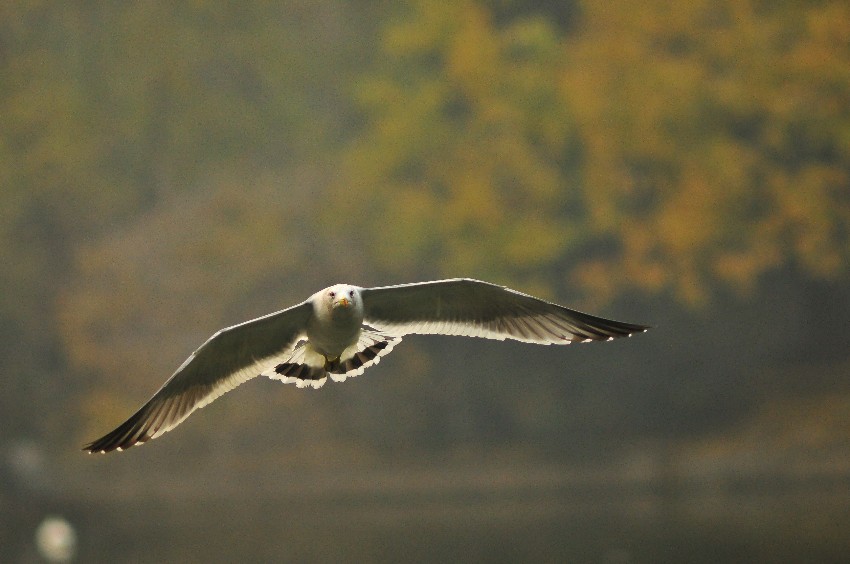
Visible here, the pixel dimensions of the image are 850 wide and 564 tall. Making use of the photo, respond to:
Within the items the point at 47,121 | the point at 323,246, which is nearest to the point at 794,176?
the point at 323,246

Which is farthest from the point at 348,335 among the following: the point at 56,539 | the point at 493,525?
the point at 56,539

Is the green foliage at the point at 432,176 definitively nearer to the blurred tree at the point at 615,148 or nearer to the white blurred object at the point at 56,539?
the blurred tree at the point at 615,148

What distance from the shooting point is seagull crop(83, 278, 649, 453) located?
4984 mm

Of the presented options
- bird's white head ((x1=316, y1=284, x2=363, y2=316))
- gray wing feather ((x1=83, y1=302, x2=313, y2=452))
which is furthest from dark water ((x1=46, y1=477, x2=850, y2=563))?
bird's white head ((x1=316, y1=284, x2=363, y2=316))

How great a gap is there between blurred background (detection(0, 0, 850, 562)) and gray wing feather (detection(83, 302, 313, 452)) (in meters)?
7.26

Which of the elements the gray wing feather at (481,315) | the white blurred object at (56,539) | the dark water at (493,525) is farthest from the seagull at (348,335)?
the white blurred object at (56,539)

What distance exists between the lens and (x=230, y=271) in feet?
47.2

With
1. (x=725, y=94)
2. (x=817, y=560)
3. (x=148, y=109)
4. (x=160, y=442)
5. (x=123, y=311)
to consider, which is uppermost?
(x=148, y=109)

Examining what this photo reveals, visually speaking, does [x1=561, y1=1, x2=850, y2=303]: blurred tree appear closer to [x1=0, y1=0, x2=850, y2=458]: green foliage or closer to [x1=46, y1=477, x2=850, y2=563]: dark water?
[x1=0, y1=0, x2=850, y2=458]: green foliage

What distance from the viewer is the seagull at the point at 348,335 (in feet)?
16.4

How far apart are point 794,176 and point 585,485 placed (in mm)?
4129

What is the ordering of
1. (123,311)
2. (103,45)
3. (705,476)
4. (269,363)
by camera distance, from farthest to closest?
(103,45) → (123,311) → (705,476) → (269,363)

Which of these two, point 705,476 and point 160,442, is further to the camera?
point 160,442

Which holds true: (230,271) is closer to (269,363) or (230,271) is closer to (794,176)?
(794,176)
